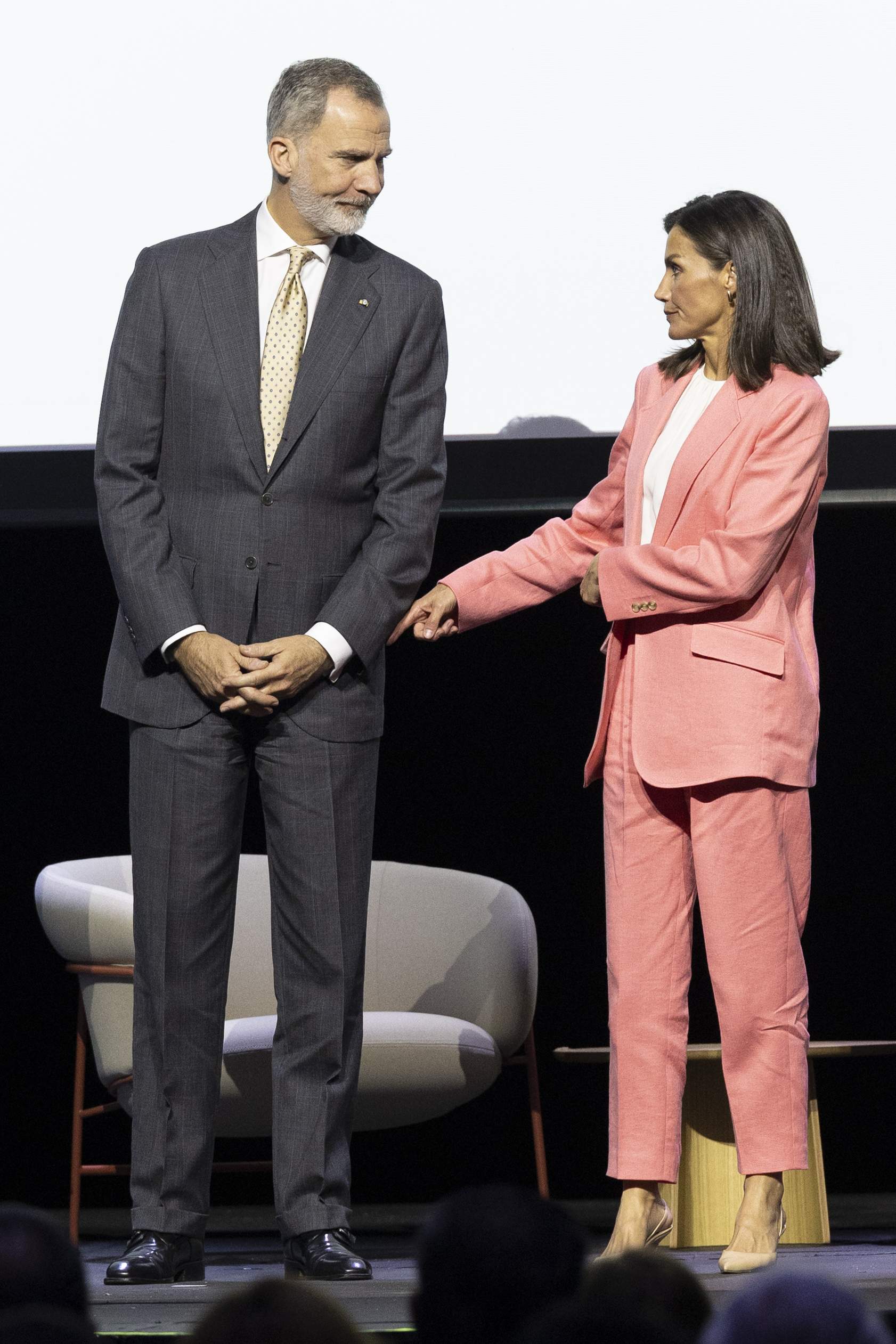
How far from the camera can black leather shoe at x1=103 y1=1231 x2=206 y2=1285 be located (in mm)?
2361

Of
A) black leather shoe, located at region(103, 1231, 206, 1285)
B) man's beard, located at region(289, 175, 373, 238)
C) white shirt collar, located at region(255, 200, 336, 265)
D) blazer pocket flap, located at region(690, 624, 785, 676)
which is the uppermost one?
man's beard, located at region(289, 175, 373, 238)

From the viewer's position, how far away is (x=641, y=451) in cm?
272

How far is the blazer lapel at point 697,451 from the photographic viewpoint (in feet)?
8.60

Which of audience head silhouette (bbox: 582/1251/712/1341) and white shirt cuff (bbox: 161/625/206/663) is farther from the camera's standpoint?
white shirt cuff (bbox: 161/625/206/663)

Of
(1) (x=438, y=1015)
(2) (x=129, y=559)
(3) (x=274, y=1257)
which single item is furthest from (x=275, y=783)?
(3) (x=274, y=1257)

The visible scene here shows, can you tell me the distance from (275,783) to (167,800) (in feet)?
0.49

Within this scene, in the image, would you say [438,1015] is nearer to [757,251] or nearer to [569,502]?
[569,502]

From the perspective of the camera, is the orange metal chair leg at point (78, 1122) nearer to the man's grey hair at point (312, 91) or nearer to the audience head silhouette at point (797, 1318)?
the man's grey hair at point (312, 91)

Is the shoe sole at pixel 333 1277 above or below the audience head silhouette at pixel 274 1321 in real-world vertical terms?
below

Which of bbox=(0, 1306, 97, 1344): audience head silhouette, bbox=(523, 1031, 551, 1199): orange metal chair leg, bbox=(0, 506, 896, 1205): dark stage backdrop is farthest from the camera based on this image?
bbox=(0, 506, 896, 1205): dark stage backdrop

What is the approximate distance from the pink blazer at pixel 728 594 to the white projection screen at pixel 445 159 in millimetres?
1038

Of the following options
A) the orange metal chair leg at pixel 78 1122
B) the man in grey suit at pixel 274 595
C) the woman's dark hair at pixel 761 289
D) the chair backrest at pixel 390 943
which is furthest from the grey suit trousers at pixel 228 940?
the orange metal chair leg at pixel 78 1122

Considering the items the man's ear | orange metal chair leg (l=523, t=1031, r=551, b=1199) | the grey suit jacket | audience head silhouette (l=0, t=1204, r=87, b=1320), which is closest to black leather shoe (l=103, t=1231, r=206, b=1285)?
the grey suit jacket

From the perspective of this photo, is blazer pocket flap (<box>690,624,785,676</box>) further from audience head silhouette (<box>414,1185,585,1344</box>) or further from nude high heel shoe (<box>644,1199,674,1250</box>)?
audience head silhouette (<box>414,1185,585,1344</box>)
